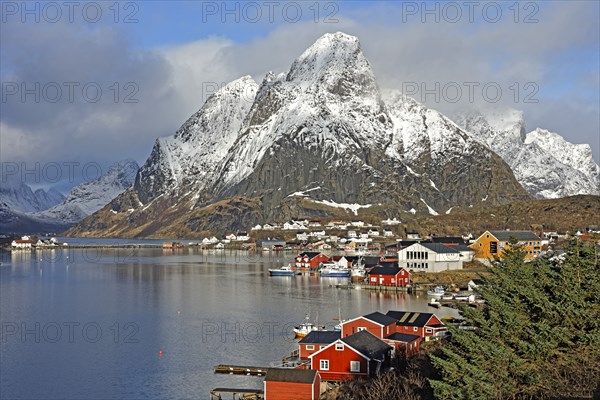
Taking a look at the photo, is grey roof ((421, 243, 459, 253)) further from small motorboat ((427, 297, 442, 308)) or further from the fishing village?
small motorboat ((427, 297, 442, 308))

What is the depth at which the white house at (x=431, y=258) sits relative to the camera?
56625 mm

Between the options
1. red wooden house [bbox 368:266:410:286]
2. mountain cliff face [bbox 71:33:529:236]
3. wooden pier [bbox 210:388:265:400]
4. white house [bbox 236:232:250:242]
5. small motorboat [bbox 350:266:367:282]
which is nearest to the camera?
wooden pier [bbox 210:388:265:400]

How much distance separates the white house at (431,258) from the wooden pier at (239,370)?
3300 cm

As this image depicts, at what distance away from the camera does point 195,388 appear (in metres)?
24.1

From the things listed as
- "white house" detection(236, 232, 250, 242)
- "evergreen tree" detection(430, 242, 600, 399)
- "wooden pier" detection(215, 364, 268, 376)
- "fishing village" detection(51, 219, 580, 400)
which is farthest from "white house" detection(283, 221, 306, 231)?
"evergreen tree" detection(430, 242, 600, 399)

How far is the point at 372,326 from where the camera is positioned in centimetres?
2764

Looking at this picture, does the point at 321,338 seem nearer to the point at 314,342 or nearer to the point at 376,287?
the point at 314,342

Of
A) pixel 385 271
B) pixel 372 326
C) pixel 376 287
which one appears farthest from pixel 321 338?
pixel 385 271

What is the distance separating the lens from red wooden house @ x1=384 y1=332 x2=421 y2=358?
83.7 feet

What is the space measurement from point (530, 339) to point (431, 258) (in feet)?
135

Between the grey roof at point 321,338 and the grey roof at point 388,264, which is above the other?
the grey roof at point 388,264

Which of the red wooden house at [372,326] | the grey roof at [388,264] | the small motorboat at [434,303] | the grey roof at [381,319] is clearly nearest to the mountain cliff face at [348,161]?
the grey roof at [388,264]

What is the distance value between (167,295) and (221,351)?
20.5 m

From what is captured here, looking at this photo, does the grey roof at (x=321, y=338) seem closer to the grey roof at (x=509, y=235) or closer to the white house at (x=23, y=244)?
the grey roof at (x=509, y=235)
